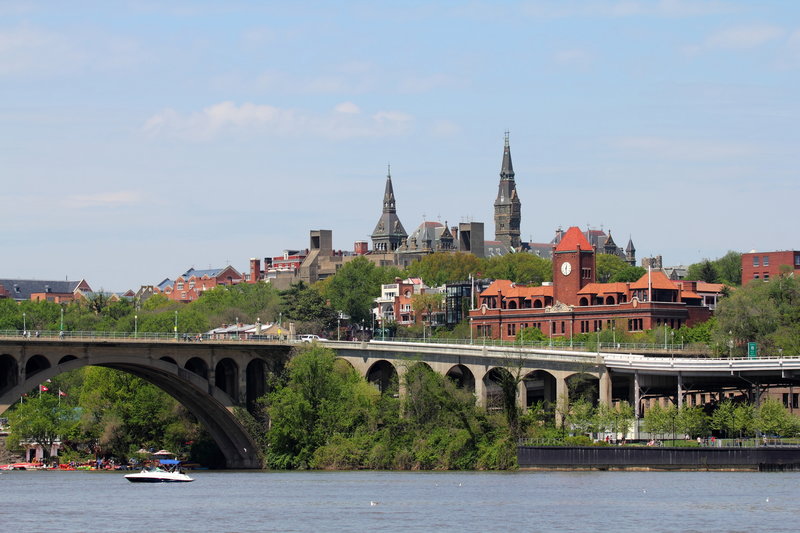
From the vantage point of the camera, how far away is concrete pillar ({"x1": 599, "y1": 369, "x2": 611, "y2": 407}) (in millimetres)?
123562

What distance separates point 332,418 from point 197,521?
4922 cm

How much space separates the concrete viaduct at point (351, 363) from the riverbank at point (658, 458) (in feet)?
29.5

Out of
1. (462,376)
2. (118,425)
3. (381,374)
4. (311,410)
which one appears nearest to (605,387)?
(462,376)

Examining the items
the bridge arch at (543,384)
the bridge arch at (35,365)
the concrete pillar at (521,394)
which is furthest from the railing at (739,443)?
the bridge arch at (35,365)

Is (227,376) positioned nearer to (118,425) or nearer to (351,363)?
(351,363)

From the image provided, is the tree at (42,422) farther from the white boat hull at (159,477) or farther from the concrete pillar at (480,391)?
the concrete pillar at (480,391)

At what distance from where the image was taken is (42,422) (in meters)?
154

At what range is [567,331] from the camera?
184625 millimetres

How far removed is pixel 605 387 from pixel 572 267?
65665 mm

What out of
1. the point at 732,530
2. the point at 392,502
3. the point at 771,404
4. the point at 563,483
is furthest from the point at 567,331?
the point at 732,530

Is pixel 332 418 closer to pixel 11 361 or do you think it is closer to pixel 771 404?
pixel 11 361

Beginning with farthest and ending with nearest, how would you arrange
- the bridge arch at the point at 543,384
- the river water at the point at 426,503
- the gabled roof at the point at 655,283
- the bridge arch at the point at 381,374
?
the gabled roof at the point at 655,283 < the bridge arch at the point at 381,374 < the bridge arch at the point at 543,384 < the river water at the point at 426,503

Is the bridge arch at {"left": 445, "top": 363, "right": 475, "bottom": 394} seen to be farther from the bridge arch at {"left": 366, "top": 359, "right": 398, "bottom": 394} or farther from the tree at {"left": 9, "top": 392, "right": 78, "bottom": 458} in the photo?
the tree at {"left": 9, "top": 392, "right": 78, "bottom": 458}

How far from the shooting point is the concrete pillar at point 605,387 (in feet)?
405
